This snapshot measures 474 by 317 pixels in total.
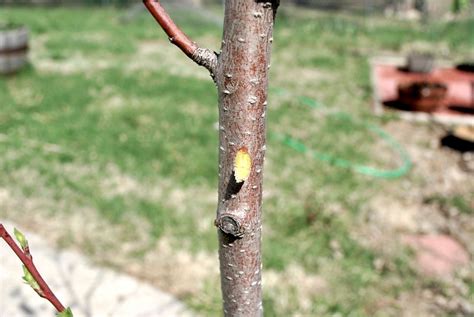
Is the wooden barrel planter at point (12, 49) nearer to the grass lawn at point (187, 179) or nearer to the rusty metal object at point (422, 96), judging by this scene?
the grass lawn at point (187, 179)

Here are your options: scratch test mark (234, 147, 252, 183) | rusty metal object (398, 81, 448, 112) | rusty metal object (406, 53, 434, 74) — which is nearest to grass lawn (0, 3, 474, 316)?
rusty metal object (398, 81, 448, 112)

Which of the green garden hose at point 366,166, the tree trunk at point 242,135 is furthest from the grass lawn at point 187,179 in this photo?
the tree trunk at point 242,135

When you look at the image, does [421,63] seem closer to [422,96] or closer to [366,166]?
[422,96]

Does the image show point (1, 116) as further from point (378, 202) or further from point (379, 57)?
point (379, 57)

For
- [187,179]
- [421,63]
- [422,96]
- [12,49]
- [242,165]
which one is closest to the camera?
[242,165]

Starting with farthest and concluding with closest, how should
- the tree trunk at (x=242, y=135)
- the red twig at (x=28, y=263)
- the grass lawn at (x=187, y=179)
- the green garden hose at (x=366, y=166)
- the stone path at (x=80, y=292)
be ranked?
the green garden hose at (x=366, y=166)
the grass lawn at (x=187, y=179)
the stone path at (x=80, y=292)
the red twig at (x=28, y=263)
the tree trunk at (x=242, y=135)

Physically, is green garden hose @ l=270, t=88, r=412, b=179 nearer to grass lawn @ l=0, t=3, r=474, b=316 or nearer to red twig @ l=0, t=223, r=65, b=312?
grass lawn @ l=0, t=3, r=474, b=316

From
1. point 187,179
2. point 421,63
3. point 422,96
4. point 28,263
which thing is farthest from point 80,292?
point 421,63
